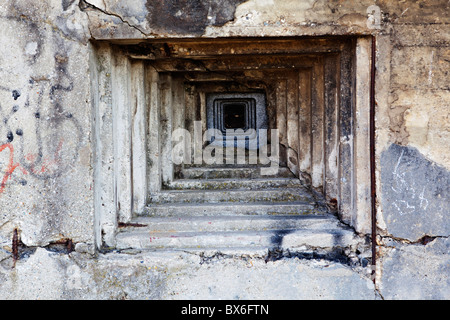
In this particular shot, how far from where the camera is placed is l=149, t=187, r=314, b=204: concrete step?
2291 millimetres

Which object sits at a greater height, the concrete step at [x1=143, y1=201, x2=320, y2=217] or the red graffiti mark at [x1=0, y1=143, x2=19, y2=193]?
the red graffiti mark at [x1=0, y1=143, x2=19, y2=193]

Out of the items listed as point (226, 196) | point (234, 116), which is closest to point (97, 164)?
point (226, 196)

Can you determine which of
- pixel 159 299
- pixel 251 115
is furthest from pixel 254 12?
pixel 159 299

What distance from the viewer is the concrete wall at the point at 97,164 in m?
1.84

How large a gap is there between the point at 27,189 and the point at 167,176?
845mm

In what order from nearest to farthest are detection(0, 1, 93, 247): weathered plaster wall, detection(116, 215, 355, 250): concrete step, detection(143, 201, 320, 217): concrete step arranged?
detection(0, 1, 93, 247): weathered plaster wall → detection(116, 215, 355, 250): concrete step → detection(143, 201, 320, 217): concrete step

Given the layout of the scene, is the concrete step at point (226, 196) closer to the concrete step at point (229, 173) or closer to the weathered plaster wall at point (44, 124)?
the concrete step at point (229, 173)

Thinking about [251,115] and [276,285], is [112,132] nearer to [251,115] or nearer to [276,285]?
[251,115]

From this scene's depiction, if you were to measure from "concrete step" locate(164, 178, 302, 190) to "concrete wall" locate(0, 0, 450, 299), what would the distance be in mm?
542

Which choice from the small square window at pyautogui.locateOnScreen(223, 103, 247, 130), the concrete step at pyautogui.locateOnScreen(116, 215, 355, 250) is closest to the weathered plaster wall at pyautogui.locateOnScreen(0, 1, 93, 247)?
the concrete step at pyautogui.locateOnScreen(116, 215, 355, 250)

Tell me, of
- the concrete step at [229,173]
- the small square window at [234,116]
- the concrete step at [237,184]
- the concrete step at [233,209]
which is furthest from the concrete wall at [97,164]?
→ the small square window at [234,116]

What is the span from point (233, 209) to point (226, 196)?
121 mm

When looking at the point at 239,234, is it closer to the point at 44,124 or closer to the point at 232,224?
the point at 232,224

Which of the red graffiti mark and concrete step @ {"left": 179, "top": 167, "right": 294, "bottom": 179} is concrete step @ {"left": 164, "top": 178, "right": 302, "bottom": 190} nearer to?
concrete step @ {"left": 179, "top": 167, "right": 294, "bottom": 179}
